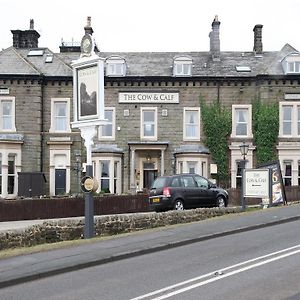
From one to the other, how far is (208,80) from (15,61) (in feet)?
41.8

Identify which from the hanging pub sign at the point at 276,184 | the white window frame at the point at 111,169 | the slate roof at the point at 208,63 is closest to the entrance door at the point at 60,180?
the white window frame at the point at 111,169

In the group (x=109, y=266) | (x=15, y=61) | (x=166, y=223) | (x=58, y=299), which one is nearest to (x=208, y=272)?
(x=109, y=266)

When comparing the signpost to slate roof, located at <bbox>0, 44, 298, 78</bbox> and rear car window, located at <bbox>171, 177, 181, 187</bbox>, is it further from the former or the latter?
slate roof, located at <bbox>0, 44, 298, 78</bbox>

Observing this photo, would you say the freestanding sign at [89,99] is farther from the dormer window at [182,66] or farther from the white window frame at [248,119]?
the white window frame at [248,119]

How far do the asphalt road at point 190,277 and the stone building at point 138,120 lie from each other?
2302 cm

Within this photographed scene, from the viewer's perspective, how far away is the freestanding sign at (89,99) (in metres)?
15.8

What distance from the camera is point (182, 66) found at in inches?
1458

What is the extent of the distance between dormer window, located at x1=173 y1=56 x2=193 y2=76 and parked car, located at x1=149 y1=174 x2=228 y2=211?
14.0 m

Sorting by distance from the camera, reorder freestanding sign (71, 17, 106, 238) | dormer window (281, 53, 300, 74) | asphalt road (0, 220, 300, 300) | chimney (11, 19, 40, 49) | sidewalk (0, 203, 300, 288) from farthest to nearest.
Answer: chimney (11, 19, 40, 49), dormer window (281, 53, 300, 74), freestanding sign (71, 17, 106, 238), sidewalk (0, 203, 300, 288), asphalt road (0, 220, 300, 300)

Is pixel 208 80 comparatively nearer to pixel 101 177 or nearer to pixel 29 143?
pixel 101 177

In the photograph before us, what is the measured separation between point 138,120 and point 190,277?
89.2ft

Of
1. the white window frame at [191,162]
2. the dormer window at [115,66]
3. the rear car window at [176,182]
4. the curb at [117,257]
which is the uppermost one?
the dormer window at [115,66]

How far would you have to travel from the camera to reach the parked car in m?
22.9

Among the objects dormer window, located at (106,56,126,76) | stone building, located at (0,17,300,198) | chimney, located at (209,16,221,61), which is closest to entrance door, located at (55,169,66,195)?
stone building, located at (0,17,300,198)
